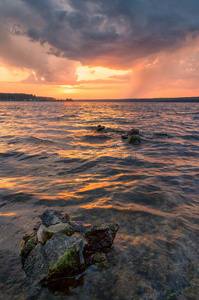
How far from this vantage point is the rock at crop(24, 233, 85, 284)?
321cm

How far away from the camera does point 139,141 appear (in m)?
→ 16.3

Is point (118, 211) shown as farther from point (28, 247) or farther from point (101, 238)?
point (28, 247)

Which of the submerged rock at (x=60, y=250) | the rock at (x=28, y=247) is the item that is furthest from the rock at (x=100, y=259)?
the rock at (x=28, y=247)

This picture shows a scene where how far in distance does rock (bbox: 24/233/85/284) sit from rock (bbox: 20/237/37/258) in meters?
0.22

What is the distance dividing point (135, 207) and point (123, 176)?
281 centimetres

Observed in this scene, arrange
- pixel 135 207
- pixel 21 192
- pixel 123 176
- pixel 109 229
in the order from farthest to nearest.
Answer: pixel 123 176 → pixel 21 192 → pixel 135 207 → pixel 109 229

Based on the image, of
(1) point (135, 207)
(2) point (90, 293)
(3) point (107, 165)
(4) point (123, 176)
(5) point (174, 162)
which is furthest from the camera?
(5) point (174, 162)

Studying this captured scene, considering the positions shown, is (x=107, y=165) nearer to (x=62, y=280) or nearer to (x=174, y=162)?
(x=174, y=162)

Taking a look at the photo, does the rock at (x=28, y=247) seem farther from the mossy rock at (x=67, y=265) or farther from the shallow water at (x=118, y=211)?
the mossy rock at (x=67, y=265)

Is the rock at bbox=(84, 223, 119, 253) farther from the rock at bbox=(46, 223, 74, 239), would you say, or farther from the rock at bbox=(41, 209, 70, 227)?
the rock at bbox=(41, 209, 70, 227)

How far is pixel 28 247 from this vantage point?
3760mm

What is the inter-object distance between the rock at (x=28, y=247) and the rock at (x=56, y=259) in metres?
0.22

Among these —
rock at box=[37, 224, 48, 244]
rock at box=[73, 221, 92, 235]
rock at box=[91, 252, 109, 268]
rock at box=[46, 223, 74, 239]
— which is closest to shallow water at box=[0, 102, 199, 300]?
rock at box=[91, 252, 109, 268]

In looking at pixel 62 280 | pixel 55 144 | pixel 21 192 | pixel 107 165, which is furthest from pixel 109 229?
pixel 55 144
